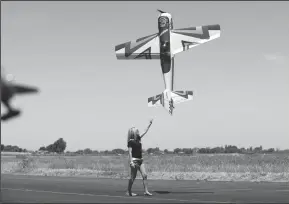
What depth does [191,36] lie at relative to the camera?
635 inches

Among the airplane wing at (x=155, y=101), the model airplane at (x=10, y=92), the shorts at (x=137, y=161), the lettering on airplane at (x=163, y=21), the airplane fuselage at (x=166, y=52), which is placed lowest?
the shorts at (x=137, y=161)

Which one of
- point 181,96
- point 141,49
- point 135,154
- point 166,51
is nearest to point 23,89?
point 135,154

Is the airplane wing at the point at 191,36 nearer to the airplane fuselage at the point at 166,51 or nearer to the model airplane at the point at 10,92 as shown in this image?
the airplane fuselage at the point at 166,51

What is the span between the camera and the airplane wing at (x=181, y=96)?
15470 millimetres

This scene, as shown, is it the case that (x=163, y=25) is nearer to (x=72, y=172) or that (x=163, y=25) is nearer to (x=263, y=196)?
(x=263, y=196)

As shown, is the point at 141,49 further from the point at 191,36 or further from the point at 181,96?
the point at 181,96

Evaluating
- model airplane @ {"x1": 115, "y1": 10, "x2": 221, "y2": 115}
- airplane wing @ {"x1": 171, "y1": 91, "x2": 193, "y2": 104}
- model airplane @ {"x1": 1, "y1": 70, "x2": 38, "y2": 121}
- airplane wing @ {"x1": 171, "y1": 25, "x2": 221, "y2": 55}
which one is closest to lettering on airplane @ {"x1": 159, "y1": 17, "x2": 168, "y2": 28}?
model airplane @ {"x1": 115, "y1": 10, "x2": 221, "y2": 115}

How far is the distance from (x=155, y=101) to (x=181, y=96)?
0.93m

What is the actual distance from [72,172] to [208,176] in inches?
317

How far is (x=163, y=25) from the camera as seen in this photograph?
53.4 ft

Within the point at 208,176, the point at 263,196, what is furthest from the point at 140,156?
the point at 208,176

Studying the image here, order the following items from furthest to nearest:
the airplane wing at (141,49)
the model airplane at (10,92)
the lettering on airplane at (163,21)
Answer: the airplane wing at (141,49)
the lettering on airplane at (163,21)
the model airplane at (10,92)

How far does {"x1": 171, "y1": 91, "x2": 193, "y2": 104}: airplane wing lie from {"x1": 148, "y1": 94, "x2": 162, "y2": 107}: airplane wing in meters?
0.47

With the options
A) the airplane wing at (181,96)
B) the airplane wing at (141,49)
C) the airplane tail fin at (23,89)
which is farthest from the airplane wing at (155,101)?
the airplane tail fin at (23,89)
